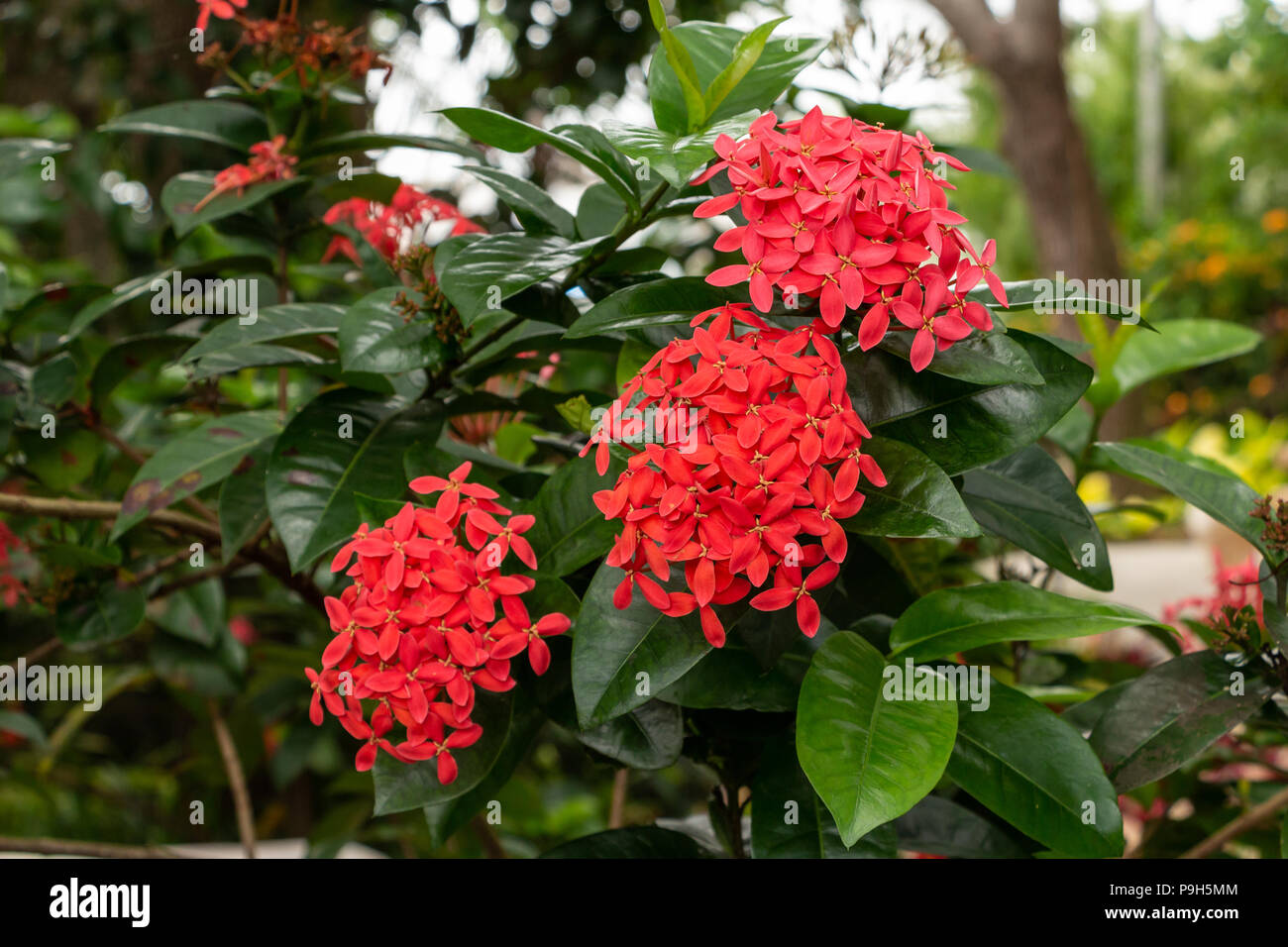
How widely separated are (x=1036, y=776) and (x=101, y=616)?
860 mm

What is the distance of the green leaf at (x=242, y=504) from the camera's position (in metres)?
0.84

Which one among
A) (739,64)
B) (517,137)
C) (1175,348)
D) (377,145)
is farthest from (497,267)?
(1175,348)

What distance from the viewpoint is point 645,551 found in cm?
57

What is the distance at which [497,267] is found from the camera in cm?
68

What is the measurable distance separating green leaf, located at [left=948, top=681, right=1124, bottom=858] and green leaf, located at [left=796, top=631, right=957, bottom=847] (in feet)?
0.21

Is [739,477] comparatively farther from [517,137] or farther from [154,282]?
[154,282]

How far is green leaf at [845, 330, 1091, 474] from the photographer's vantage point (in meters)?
0.63

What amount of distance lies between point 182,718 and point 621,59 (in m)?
1.99

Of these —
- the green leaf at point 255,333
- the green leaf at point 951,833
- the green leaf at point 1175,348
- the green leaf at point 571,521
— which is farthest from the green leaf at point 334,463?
the green leaf at point 1175,348

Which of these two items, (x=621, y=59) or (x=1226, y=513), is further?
(x=621, y=59)

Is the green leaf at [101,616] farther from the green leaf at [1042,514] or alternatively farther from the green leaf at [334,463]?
the green leaf at [1042,514]

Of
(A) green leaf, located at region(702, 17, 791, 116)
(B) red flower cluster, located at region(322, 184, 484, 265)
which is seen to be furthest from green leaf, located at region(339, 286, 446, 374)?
(A) green leaf, located at region(702, 17, 791, 116)

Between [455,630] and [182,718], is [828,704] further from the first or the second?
[182,718]
